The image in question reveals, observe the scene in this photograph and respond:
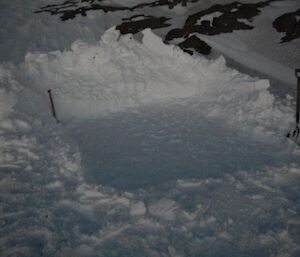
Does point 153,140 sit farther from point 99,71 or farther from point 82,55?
point 82,55

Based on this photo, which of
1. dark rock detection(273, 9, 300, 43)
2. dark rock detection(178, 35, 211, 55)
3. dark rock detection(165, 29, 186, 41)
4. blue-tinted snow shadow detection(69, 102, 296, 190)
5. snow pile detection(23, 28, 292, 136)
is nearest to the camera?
blue-tinted snow shadow detection(69, 102, 296, 190)

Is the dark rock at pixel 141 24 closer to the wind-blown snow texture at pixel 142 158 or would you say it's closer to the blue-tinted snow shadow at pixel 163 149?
the wind-blown snow texture at pixel 142 158

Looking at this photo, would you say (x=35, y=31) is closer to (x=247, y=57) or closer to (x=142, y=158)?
(x=247, y=57)

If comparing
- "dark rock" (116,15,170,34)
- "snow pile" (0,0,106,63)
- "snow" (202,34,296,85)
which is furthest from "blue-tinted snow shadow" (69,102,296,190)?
"dark rock" (116,15,170,34)

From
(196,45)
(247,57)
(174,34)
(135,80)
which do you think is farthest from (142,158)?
→ (174,34)

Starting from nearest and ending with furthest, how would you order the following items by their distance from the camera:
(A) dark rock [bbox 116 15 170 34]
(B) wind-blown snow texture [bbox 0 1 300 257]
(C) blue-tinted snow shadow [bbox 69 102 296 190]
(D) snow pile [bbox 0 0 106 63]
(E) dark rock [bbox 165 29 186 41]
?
(B) wind-blown snow texture [bbox 0 1 300 257] < (C) blue-tinted snow shadow [bbox 69 102 296 190] < (D) snow pile [bbox 0 0 106 63] < (E) dark rock [bbox 165 29 186 41] < (A) dark rock [bbox 116 15 170 34]

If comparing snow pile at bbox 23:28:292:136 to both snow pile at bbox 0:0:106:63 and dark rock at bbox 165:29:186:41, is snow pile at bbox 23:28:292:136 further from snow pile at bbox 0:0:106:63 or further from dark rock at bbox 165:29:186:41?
snow pile at bbox 0:0:106:63

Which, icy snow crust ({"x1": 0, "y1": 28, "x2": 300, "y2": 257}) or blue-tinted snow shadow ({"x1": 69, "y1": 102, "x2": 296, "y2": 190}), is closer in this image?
icy snow crust ({"x1": 0, "y1": 28, "x2": 300, "y2": 257})
